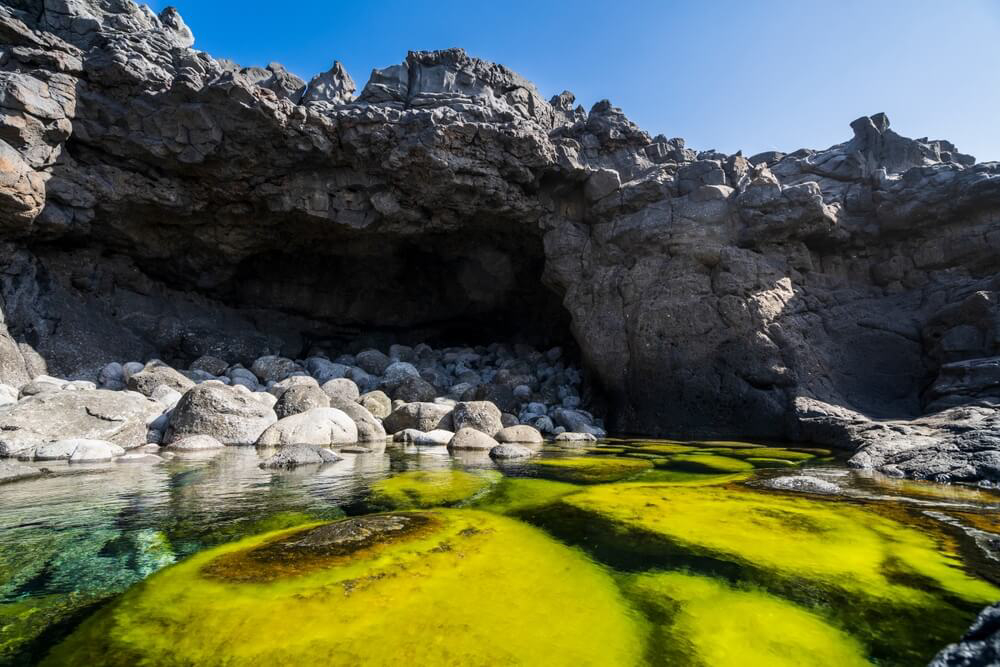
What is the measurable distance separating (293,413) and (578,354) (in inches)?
540

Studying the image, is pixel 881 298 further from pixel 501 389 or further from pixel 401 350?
pixel 401 350

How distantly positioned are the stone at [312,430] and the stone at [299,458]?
6.64 feet

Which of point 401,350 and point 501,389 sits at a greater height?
point 401,350

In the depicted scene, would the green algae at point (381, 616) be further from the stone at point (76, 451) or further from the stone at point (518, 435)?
the stone at point (518, 435)

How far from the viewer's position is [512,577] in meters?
3.29

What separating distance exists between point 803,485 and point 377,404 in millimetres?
12212

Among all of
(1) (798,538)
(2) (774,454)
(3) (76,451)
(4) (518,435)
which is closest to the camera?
(1) (798,538)

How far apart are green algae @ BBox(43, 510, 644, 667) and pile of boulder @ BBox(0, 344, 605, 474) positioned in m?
5.92

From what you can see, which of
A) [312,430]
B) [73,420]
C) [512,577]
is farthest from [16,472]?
[512,577]

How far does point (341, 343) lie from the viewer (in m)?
26.6

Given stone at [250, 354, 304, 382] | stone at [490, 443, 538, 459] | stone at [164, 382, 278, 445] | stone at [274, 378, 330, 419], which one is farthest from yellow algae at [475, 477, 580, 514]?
stone at [250, 354, 304, 382]

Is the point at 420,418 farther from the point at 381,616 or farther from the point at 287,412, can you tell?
the point at 381,616

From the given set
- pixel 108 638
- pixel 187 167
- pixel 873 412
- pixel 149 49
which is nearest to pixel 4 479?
pixel 108 638

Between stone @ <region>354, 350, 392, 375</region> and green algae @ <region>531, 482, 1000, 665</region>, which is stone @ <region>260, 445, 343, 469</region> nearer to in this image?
green algae @ <region>531, 482, 1000, 665</region>
